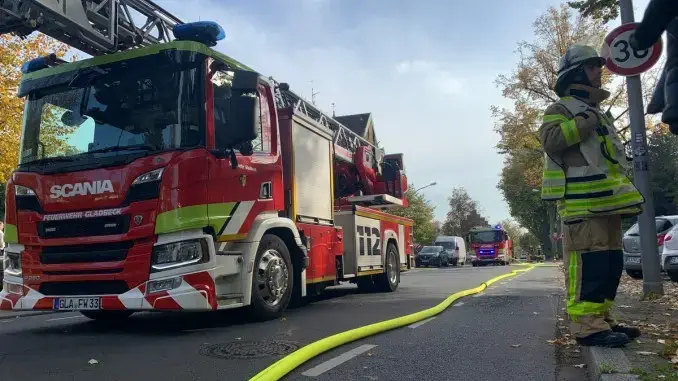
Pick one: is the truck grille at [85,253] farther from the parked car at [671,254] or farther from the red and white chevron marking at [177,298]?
the parked car at [671,254]

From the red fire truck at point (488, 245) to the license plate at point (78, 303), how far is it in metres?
36.8

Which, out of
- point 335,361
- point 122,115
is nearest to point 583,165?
point 335,361

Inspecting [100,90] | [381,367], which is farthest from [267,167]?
[381,367]

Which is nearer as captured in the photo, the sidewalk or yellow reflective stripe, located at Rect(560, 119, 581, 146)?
the sidewalk

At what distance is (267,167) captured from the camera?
22.4ft

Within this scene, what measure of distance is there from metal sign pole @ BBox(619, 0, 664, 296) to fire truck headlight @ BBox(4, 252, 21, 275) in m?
7.40

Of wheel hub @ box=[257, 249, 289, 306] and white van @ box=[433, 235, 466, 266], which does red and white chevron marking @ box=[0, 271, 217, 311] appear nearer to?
wheel hub @ box=[257, 249, 289, 306]

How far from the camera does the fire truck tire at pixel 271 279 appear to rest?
6.46m

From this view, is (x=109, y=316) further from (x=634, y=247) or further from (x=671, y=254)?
(x=634, y=247)

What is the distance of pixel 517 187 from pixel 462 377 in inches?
2060

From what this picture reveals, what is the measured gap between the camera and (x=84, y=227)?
566cm

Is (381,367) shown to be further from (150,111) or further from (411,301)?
(411,301)

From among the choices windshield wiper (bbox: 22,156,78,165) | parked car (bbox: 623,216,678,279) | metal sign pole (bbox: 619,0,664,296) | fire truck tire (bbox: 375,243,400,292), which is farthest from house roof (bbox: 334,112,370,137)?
windshield wiper (bbox: 22,156,78,165)

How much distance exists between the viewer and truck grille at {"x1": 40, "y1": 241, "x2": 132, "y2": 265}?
5566mm
